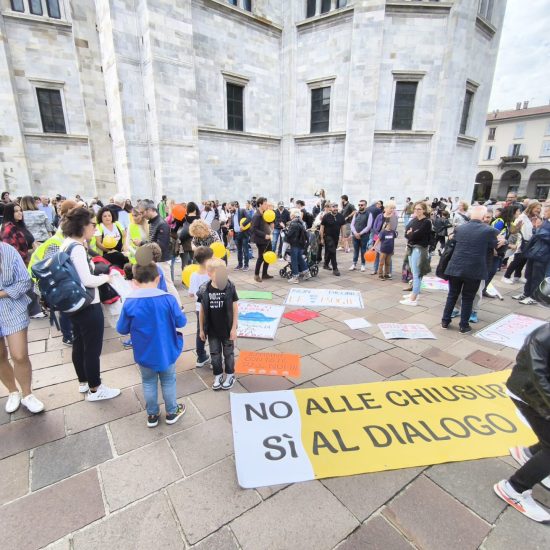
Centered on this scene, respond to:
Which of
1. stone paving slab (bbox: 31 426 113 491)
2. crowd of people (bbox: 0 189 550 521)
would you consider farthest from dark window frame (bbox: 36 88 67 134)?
stone paving slab (bbox: 31 426 113 491)

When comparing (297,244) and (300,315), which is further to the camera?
(297,244)

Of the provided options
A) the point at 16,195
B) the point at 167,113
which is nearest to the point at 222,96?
the point at 167,113

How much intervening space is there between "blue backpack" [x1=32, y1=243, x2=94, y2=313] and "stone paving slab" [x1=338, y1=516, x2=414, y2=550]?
2704 millimetres

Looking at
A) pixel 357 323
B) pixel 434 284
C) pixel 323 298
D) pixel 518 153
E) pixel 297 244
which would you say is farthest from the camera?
pixel 518 153

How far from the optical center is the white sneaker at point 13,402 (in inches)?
120

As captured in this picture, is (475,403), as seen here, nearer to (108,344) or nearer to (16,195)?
(108,344)

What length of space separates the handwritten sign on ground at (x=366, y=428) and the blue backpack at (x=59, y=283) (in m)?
1.77

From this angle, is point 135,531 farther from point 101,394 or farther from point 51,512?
point 101,394

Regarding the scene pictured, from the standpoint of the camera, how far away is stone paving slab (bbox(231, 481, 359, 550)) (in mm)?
1916

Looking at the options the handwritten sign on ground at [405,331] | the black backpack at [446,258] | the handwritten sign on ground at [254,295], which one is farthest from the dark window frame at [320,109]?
the handwritten sign on ground at [405,331]

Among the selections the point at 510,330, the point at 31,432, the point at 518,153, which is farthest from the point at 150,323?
the point at 518,153

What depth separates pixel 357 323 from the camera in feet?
17.5

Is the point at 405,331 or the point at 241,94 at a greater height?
the point at 241,94

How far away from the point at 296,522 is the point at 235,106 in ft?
61.3
